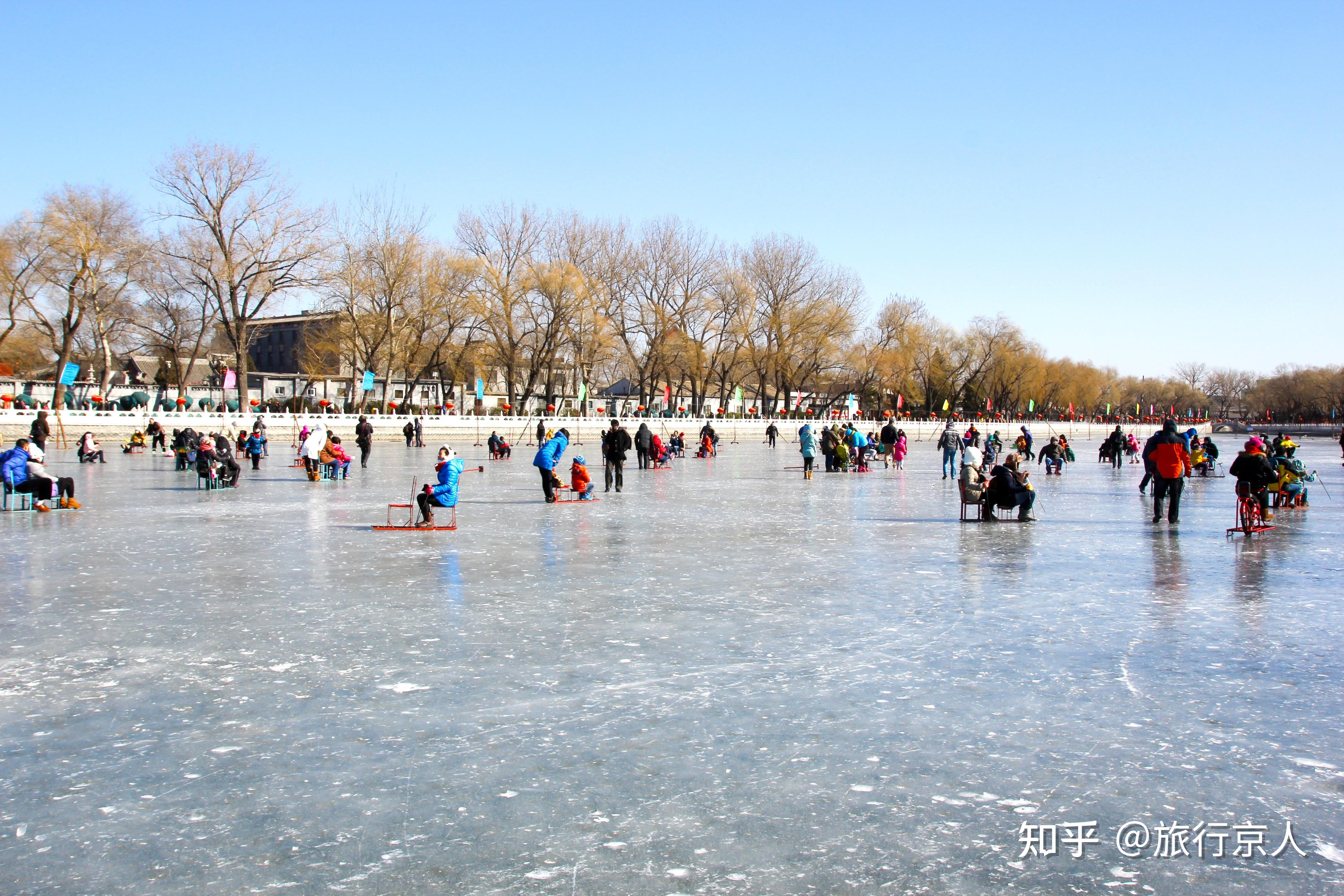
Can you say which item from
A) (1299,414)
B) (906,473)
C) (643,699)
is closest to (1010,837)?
(643,699)

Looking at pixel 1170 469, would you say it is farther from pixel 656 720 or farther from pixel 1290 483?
pixel 656 720

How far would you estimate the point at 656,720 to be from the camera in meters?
5.03

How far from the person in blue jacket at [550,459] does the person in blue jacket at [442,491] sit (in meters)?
2.63

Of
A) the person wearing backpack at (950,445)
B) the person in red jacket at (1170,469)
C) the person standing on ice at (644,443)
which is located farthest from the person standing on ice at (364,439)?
the person in red jacket at (1170,469)

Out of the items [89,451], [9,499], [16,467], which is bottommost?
[9,499]

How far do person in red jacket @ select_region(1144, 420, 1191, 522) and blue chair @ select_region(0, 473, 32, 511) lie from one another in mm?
16091

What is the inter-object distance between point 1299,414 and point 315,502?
15136cm

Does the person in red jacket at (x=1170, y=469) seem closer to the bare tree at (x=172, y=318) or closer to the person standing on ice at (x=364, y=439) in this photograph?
the person standing on ice at (x=364, y=439)

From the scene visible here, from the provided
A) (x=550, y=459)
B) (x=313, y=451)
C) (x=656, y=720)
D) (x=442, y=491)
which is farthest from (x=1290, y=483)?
(x=313, y=451)

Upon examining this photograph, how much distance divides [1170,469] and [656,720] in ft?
37.3

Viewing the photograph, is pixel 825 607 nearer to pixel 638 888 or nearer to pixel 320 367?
pixel 638 888

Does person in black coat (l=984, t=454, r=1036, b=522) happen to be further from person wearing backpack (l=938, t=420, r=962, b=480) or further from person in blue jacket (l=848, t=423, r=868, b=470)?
person in blue jacket (l=848, t=423, r=868, b=470)

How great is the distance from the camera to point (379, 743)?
15.4 ft

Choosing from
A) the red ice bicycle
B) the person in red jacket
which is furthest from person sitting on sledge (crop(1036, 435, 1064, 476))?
the red ice bicycle
